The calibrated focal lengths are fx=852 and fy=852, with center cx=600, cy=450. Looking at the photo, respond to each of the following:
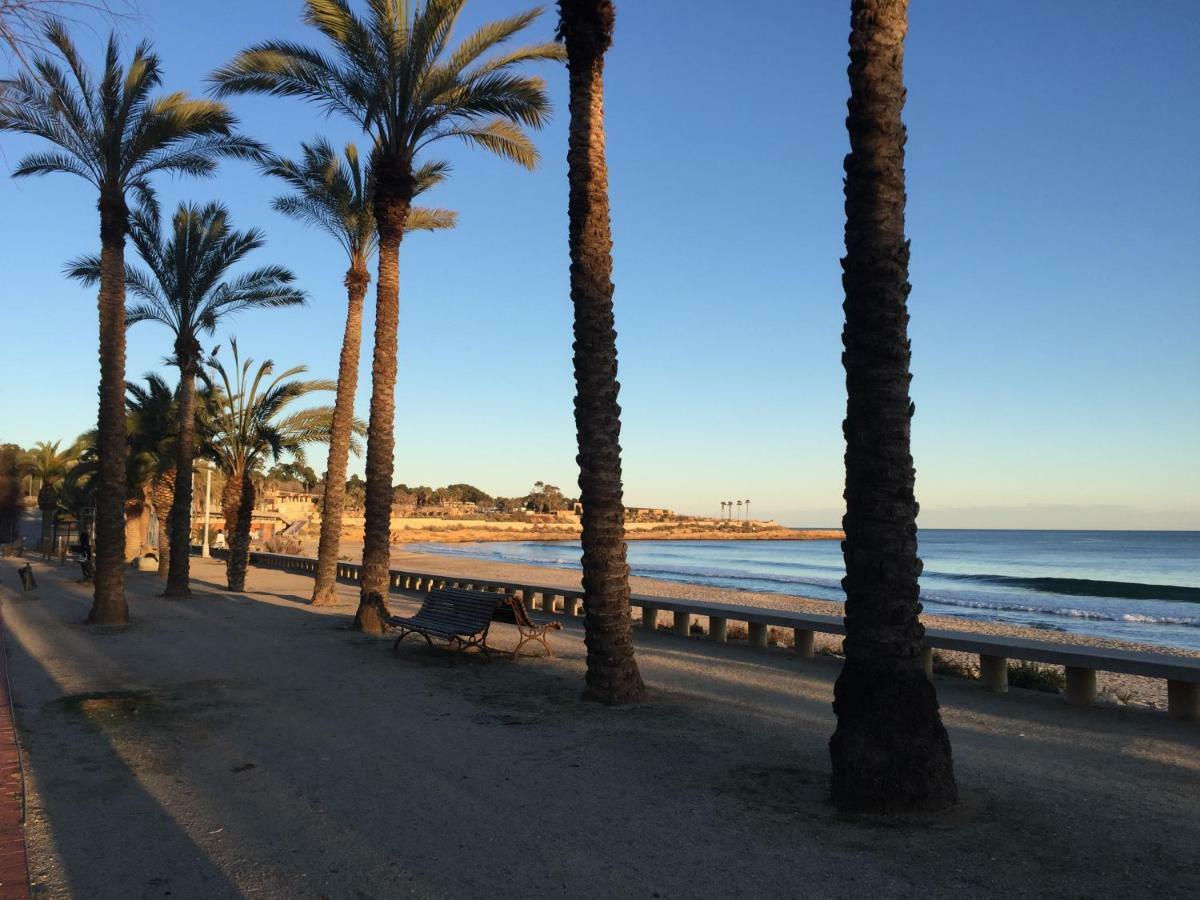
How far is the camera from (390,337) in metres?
13.7

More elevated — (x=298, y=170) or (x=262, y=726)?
(x=298, y=170)

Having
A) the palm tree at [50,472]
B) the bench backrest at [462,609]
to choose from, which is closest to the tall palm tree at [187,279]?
the bench backrest at [462,609]

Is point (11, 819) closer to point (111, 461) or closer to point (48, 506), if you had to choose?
point (111, 461)

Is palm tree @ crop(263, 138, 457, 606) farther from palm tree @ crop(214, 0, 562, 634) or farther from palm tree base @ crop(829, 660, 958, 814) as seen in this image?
palm tree base @ crop(829, 660, 958, 814)

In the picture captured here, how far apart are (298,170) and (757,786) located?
16.2 m

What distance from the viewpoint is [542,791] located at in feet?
17.8

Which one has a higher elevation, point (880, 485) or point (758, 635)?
point (880, 485)

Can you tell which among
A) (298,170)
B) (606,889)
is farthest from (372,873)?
(298,170)

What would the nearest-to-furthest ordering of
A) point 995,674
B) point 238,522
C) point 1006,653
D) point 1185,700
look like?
point 1185,700, point 1006,653, point 995,674, point 238,522

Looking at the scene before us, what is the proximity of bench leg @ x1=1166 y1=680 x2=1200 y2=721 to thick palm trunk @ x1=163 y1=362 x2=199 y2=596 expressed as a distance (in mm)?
17867

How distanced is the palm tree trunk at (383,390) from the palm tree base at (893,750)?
9.20m

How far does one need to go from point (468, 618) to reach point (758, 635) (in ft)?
13.7

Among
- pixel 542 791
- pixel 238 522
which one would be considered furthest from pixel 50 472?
pixel 542 791

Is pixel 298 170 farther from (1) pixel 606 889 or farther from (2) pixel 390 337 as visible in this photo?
(1) pixel 606 889
